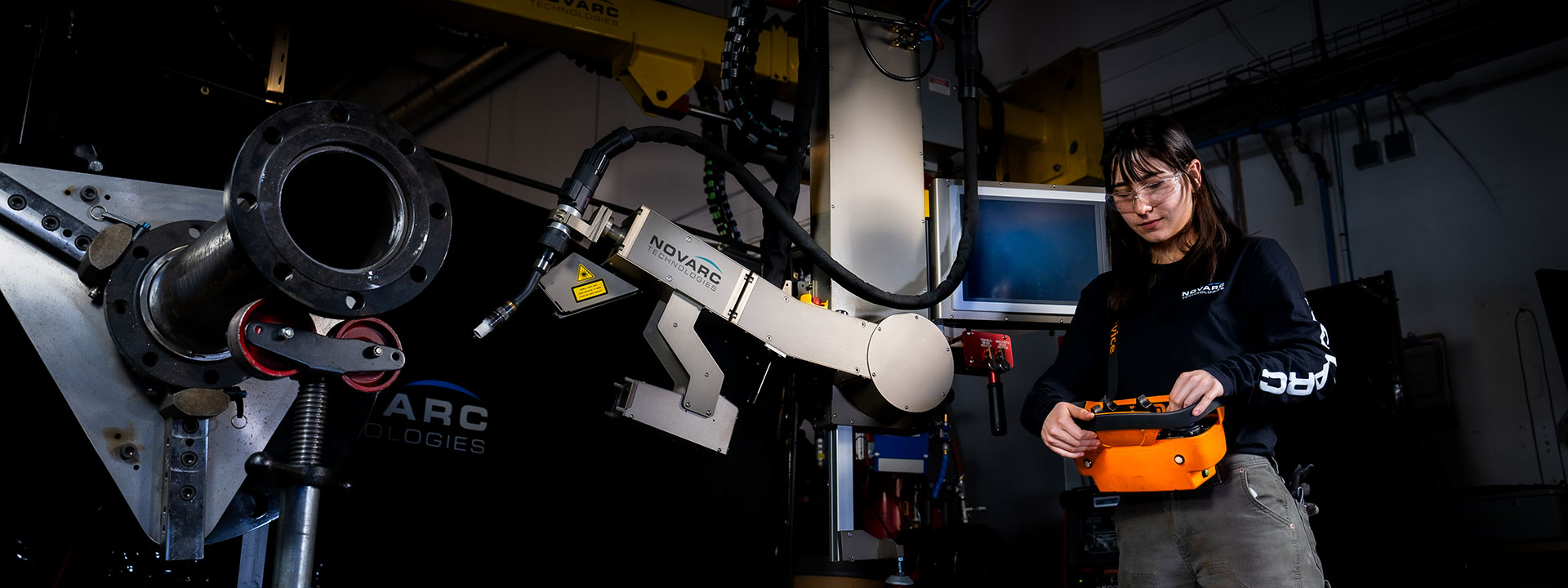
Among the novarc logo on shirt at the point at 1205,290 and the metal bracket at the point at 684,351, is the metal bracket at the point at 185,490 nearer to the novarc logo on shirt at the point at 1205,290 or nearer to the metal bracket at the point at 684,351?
the metal bracket at the point at 684,351

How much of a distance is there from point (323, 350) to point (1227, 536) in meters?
1.42

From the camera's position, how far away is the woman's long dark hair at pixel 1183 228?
183 centimetres

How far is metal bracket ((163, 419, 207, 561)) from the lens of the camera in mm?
1332

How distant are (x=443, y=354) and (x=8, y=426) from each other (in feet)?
4.10

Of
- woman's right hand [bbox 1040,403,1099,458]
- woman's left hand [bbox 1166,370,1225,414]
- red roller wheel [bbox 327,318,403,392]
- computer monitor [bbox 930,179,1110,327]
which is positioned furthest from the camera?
computer monitor [bbox 930,179,1110,327]

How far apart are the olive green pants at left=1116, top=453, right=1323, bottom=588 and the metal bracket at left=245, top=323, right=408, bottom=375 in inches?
51.7

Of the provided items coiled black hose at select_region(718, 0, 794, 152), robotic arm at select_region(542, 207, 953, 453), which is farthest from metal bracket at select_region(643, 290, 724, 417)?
coiled black hose at select_region(718, 0, 794, 152)

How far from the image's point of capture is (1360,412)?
3.43 metres

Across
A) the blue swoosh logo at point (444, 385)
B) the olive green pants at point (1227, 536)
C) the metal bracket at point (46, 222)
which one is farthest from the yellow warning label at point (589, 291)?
the olive green pants at point (1227, 536)

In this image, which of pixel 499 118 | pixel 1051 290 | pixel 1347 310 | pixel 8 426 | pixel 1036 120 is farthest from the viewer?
pixel 499 118

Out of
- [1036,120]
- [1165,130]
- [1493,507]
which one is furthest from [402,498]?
[1493,507]

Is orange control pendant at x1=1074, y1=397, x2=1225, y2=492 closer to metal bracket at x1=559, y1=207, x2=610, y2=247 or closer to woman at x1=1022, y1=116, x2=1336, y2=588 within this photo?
woman at x1=1022, y1=116, x2=1336, y2=588

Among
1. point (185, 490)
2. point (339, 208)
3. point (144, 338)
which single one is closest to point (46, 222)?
point (144, 338)

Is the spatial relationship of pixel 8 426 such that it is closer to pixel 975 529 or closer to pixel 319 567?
pixel 319 567
